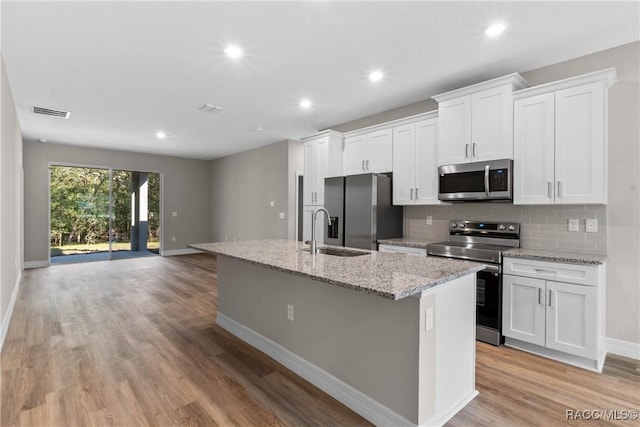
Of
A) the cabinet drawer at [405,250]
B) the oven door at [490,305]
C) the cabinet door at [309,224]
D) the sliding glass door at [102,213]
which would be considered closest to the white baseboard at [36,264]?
the sliding glass door at [102,213]

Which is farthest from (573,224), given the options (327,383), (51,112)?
(51,112)

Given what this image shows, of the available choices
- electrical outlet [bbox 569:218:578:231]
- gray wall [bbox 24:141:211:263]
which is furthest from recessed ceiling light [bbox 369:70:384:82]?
gray wall [bbox 24:141:211:263]

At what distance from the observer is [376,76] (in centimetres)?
337

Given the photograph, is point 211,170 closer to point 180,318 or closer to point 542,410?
point 180,318

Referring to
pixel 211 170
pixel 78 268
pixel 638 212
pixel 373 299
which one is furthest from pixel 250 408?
pixel 211 170

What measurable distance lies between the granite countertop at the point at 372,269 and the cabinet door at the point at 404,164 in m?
1.59

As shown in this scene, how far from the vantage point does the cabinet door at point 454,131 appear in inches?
130

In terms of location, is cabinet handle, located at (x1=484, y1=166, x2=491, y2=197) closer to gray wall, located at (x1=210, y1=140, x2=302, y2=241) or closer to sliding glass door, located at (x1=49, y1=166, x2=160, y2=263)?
gray wall, located at (x1=210, y1=140, x2=302, y2=241)

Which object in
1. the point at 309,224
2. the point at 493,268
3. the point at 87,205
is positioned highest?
the point at 87,205

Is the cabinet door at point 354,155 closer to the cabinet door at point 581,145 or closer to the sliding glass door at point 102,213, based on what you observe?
the cabinet door at point 581,145

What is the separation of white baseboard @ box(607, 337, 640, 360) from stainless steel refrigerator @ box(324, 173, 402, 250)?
88.9 inches

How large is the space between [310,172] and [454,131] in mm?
2306

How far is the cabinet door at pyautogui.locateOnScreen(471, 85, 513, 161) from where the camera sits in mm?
3057

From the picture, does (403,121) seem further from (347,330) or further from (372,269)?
(347,330)
